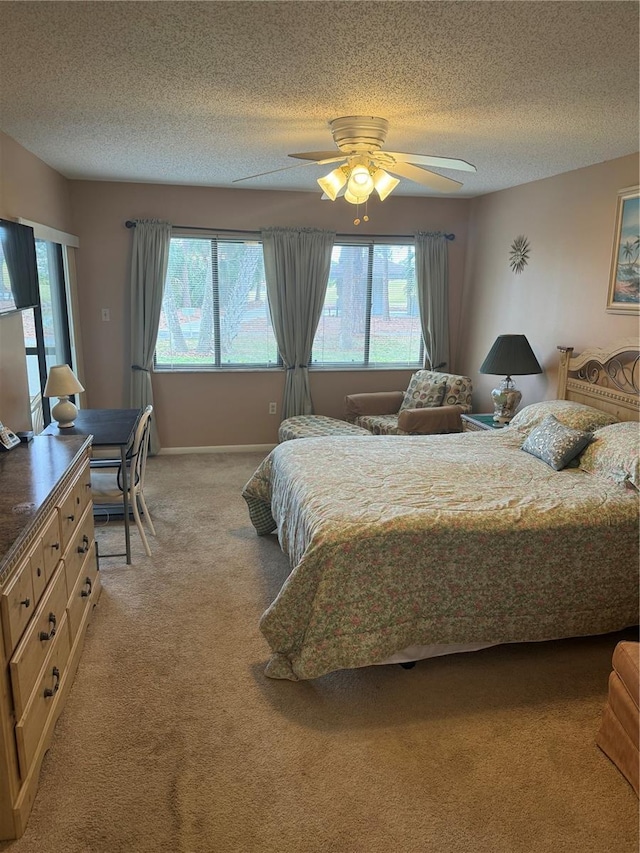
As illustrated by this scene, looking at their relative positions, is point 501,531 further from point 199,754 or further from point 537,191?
point 537,191

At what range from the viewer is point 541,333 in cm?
460

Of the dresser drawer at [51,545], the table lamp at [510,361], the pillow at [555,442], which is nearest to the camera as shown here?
the dresser drawer at [51,545]

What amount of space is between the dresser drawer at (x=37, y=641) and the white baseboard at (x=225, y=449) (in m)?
3.29

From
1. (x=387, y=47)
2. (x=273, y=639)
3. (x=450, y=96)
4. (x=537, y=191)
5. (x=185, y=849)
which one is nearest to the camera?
(x=185, y=849)

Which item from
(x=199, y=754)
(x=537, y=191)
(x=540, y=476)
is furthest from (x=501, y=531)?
(x=537, y=191)

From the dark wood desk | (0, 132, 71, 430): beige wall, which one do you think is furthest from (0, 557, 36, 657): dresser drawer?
(0, 132, 71, 430): beige wall

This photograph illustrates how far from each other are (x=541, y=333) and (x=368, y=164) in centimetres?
228

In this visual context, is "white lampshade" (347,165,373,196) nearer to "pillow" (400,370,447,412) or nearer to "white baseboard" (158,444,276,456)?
"pillow" (400,370,447,412)

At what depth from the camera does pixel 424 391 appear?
530 centimetres

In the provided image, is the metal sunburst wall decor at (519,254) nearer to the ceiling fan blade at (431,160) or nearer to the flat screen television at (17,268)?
the ceiling fan blade at (431,160)

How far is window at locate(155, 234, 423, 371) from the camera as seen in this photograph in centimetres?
542

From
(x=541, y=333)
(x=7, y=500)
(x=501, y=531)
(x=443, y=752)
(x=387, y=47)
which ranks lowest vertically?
(x=443, y=752)

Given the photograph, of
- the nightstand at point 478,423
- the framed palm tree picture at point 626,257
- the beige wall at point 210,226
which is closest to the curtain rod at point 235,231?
the beige wall at point 210,226

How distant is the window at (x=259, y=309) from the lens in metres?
5.42
